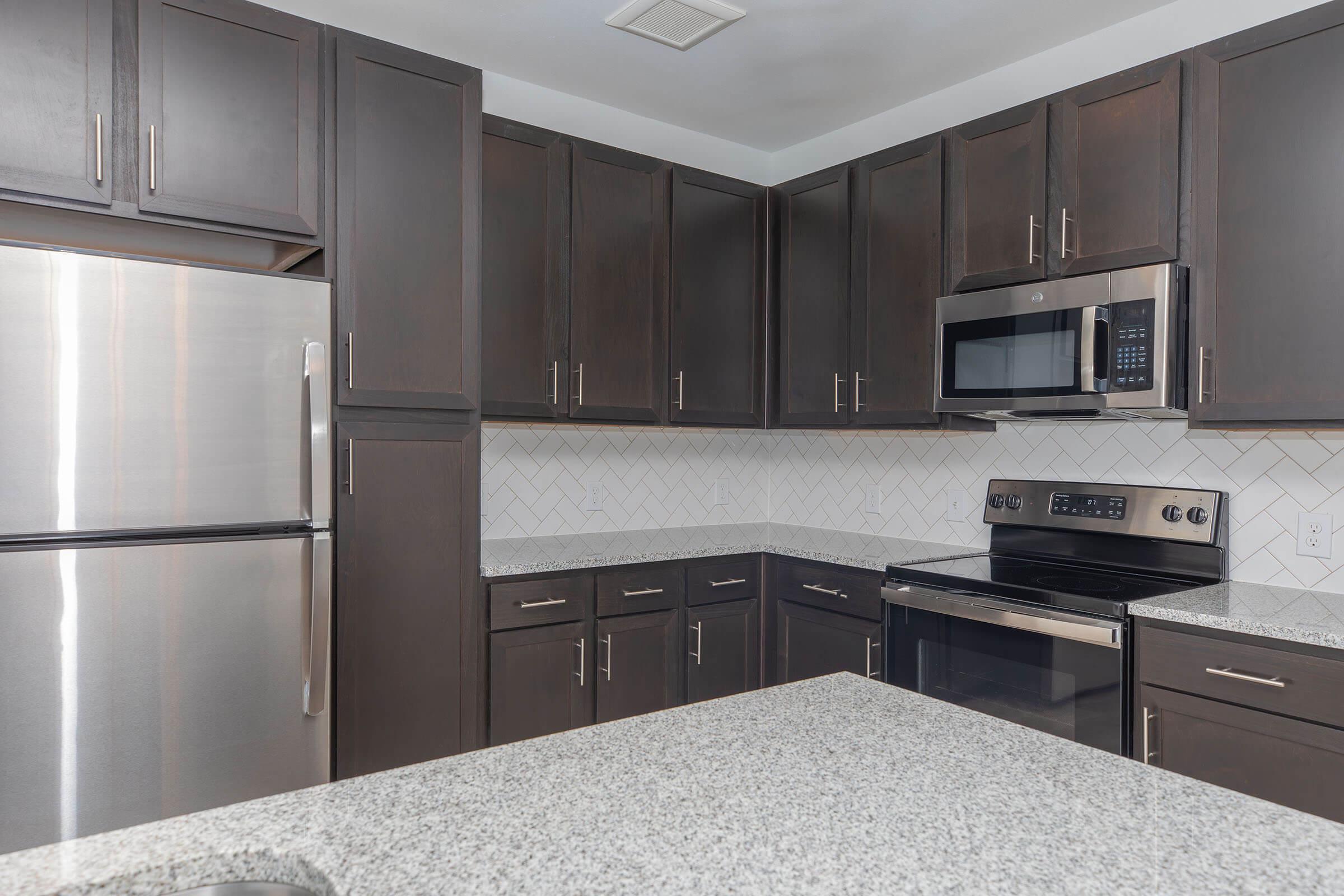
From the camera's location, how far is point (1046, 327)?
240 cm

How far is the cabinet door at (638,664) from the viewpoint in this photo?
8.85 feet

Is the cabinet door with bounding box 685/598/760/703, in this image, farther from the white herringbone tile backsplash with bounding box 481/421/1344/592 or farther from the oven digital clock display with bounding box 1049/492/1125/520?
the oven digital clock display with bounding box 1049/492/1125/520

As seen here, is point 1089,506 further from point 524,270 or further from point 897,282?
point 524,270

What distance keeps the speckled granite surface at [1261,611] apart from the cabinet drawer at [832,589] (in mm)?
846

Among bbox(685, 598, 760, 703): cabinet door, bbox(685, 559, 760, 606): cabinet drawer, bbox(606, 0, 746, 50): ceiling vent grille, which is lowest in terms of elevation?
bbox(685, 598, 760, 703): cabinet door

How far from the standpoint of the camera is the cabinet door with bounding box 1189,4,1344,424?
1.89 m

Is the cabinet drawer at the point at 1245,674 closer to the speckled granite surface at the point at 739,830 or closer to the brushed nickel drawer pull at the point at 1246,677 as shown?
the brushed nickel drawer pull at the point at 1246,677

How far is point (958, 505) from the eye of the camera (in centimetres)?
306

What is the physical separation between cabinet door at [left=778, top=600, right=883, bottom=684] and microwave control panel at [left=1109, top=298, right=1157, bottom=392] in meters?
1.06

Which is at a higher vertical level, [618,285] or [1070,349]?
[618,285]

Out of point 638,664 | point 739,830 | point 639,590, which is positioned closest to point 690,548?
point 639,590

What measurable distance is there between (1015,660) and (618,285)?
1.77 m

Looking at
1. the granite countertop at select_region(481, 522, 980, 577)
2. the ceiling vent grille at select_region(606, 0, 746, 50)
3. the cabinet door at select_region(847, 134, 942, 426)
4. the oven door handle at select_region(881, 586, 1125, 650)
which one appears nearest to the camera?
the oven door handle at select_region(881, 586, 1125, 650)

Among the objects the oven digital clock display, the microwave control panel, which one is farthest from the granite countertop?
the microwave control panel
